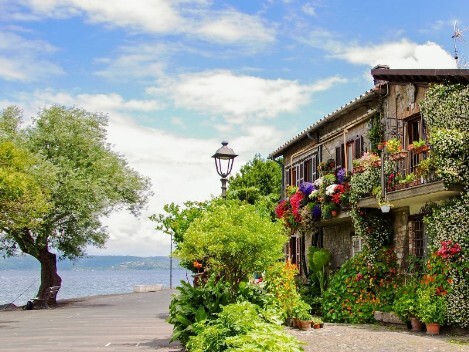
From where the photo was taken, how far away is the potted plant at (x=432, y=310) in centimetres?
1535

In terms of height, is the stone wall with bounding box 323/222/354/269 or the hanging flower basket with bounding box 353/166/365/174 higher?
the hanging flower basket with bounding box 353/166/365/174

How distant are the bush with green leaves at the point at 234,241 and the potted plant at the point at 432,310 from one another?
15.0 feet

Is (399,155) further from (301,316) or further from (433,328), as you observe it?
(301,316)

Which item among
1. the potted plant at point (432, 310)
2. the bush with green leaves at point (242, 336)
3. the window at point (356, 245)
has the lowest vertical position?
the potted plant at point (432, 310)

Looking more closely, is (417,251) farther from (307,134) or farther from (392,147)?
(307,134)

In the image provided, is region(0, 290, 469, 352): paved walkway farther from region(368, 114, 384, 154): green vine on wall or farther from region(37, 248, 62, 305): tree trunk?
region(37, 248, 62, 305): tree trunk

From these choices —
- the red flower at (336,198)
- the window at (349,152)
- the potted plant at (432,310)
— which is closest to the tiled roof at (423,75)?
the window at (349,152)

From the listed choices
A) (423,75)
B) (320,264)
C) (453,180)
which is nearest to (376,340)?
(453,180)

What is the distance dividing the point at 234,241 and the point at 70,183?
2082 cm

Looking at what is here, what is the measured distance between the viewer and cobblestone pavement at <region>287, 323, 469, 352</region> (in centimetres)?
1294

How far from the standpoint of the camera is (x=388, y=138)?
752 inches

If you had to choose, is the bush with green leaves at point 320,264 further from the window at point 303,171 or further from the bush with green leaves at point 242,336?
the bush with green leaves at point 242,336

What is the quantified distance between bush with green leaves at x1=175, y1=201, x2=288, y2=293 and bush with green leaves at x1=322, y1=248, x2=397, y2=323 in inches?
261

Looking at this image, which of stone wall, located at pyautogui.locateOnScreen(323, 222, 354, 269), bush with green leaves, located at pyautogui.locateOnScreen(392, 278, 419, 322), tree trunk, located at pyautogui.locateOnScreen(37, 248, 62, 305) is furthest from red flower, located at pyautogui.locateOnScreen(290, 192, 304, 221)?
tree trunk, located at pyautogui.locateOnScreen(37, 248, 62, 305)
